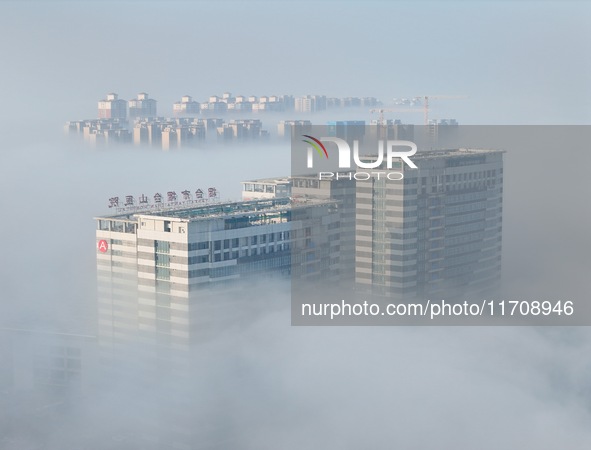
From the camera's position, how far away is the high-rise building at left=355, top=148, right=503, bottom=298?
28.5 metres

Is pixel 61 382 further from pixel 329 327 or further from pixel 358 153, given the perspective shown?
pixel 358 153

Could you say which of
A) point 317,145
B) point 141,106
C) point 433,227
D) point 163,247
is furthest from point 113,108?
point 163,247

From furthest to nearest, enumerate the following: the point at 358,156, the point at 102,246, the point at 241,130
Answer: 1. the point at 241,130
2. the point at 358,156
3. the point at 102,246

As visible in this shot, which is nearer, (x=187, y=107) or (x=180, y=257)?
(x=180, y=257)

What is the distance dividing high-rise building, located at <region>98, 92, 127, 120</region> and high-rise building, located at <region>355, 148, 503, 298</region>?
28.1 feet

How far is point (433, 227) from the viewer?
97.0 ft

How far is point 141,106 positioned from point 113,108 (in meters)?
0.76

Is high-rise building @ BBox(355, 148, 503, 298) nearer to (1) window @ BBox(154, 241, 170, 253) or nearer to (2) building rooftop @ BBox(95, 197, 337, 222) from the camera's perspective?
(2) building rooftop @ BBox(95, 197, 337, 222)

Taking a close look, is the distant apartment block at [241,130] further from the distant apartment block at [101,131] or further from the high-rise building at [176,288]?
the high-rise building at [176,288]

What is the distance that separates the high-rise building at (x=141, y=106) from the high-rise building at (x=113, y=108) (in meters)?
0.20

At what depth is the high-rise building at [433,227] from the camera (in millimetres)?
28484

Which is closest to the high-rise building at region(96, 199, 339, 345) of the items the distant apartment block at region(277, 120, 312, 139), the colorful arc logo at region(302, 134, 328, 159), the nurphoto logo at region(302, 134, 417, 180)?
the nurphoto logo at region(302, 134, 417, 180)

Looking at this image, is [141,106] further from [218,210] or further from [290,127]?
[218,210]

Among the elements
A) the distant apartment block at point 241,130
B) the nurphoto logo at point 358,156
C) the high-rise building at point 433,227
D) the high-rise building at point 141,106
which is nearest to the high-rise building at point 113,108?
the high-rise building at point 141,106
